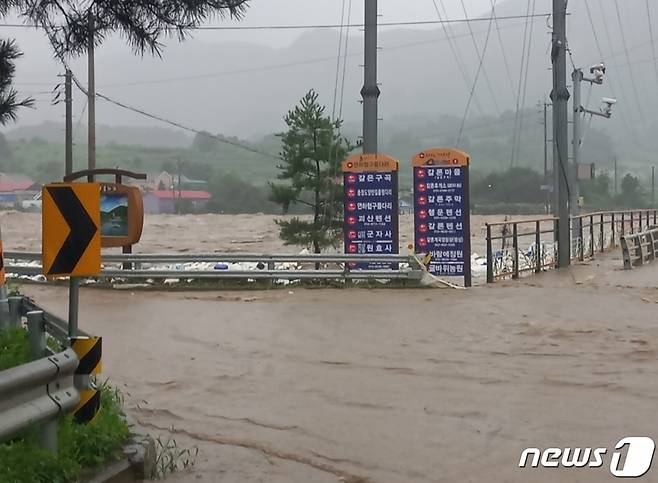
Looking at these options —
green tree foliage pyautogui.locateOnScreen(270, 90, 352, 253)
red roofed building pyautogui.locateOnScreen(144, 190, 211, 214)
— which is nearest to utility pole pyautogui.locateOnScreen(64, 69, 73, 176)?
green tree foliage pyautogui.locateOnScreen(270, 90, 352, 253)

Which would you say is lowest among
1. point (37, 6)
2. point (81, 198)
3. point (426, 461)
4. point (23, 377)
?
point (426, 461)

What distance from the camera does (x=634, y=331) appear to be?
12242 millimetres

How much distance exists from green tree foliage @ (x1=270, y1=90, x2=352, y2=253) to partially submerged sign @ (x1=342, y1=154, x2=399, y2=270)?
2.33 m

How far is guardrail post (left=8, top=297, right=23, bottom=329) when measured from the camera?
23.5ft

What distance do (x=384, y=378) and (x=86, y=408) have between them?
431 centimetres

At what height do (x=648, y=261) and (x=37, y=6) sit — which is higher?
(x=37, y=6)

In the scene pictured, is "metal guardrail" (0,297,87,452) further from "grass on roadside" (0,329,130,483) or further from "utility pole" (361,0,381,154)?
"utility pole" (361,0,381,154)

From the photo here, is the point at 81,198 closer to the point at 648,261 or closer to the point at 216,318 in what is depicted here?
the point at 216,318

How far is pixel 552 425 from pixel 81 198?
429cm

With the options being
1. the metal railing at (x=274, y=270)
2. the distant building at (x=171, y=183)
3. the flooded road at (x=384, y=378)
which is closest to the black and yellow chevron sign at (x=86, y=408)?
the flooded road at (x=384, y=378)

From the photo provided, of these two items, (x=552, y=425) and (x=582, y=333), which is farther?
(x=582, y=333)

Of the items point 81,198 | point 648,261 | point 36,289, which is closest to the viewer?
point 81,198

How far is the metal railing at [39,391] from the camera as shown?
4.45 m

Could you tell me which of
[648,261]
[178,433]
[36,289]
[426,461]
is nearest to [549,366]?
[426,461]
